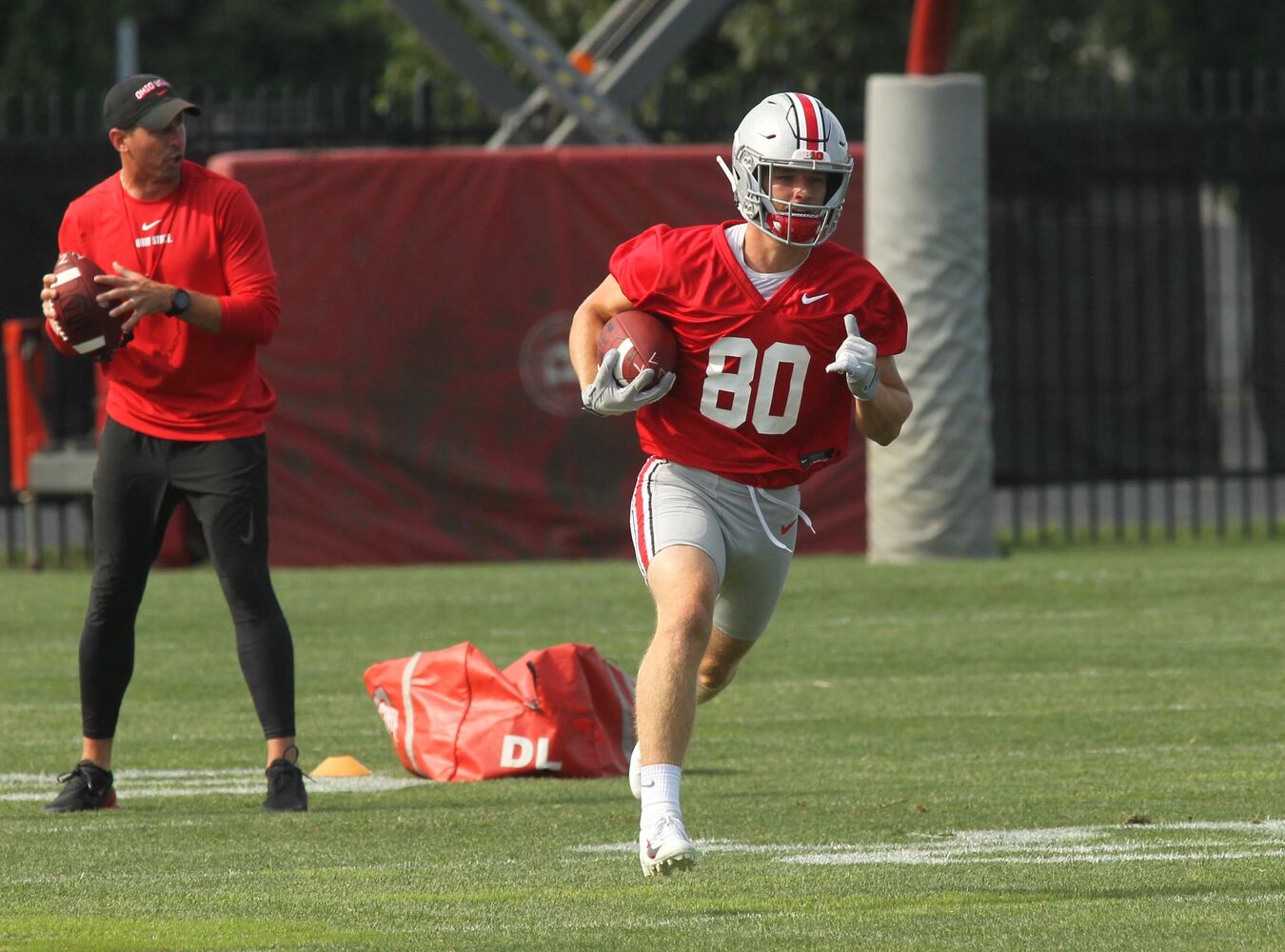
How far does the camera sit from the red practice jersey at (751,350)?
20.4 ft

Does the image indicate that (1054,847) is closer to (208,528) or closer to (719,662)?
(719,662)

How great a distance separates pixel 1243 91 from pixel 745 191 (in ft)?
66.5

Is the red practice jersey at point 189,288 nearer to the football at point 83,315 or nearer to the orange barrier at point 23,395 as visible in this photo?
the football at point 83,315

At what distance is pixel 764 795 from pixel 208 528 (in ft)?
5.98

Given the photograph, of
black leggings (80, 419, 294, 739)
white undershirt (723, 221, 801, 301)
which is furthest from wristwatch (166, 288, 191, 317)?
white undershirt (723, 221, 801, 301)

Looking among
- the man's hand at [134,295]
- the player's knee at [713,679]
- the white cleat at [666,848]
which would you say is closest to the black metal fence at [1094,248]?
the man's hand at [134,295]

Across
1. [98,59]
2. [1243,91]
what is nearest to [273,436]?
[1243,91]

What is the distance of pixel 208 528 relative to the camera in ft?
23.0

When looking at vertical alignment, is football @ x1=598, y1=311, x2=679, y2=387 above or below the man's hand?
below

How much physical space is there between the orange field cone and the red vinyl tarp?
6.76m

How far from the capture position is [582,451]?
14906 mm

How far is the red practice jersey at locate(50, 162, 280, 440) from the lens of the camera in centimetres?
700

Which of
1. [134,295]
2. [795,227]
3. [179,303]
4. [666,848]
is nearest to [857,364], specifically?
[795,227]

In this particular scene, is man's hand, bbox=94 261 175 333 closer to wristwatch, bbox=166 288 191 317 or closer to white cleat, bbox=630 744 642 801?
wristwatch, bbox=166 288 191 317
